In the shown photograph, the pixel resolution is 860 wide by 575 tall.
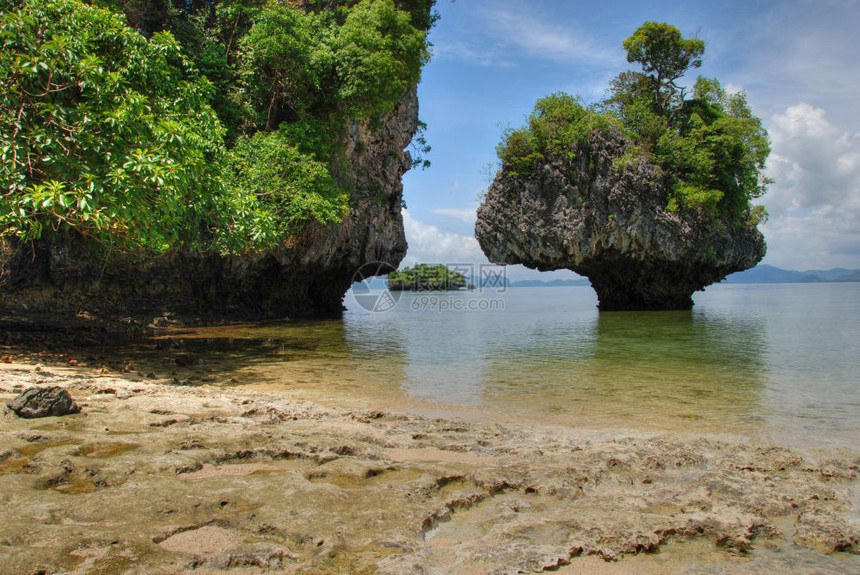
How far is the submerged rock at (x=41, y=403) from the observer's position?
15.7ft

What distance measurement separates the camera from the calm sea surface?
644cm

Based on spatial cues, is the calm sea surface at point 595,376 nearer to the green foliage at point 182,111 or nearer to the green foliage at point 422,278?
the green foliage at point 182,111

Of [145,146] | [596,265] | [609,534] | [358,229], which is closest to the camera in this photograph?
[609,534]

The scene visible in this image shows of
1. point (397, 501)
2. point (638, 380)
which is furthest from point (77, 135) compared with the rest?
A: point (638, 380)

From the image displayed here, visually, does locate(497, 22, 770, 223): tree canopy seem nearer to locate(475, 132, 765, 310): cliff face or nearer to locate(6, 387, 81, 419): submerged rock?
locate(475, 132, 765, 310): cliff face

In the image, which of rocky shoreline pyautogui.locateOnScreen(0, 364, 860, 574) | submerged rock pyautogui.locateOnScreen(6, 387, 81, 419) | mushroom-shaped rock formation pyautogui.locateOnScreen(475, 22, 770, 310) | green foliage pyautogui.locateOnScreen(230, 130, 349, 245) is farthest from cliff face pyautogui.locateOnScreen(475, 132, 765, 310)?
submerged rock pyautogui.locateOnScreen(6, 387, 81, 419)

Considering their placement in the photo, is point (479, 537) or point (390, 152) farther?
point (390, 152)

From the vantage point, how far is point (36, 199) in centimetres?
682

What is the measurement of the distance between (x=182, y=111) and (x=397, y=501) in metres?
10.1

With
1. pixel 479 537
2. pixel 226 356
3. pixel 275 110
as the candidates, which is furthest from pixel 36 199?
pixel 275 110

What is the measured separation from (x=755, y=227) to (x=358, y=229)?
69.4ft

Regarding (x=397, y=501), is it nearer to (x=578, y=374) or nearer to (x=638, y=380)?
(x=638, y=380)

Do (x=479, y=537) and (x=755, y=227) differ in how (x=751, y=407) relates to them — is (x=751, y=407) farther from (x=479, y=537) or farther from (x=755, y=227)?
(x=755, y=227)

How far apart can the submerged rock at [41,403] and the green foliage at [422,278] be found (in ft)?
251
